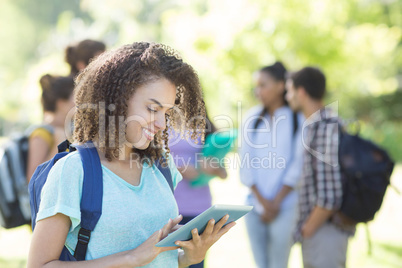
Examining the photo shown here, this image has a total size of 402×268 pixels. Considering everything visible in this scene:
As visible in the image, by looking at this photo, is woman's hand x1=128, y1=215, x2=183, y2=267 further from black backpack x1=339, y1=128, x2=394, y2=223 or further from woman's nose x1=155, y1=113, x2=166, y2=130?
black backpack x1=339, y1=128, x2=394, y2=223

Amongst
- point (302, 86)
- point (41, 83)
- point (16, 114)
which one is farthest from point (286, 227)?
point (16, 114)

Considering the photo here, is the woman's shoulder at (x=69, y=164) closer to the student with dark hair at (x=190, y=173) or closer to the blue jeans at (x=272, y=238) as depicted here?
the student with dark hair at (x=190, y=173)

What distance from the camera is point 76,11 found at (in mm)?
38938

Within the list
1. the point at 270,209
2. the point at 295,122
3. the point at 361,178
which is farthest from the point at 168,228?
the point at 295,122

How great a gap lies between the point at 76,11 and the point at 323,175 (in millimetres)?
38960

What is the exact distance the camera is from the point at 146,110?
64.4 inches

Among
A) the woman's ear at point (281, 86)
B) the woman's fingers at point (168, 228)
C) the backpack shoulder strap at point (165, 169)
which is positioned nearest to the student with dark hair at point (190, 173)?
the woman's ear at point (281, 86)

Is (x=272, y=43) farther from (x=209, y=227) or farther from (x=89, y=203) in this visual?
(x=89, y=203)

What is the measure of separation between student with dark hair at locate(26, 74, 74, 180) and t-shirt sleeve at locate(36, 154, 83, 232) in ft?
5.60

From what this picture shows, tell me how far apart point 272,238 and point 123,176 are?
2.58 metres

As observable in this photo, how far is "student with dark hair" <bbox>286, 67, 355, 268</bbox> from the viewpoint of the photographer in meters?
3.36

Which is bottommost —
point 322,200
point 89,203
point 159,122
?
point 322,200

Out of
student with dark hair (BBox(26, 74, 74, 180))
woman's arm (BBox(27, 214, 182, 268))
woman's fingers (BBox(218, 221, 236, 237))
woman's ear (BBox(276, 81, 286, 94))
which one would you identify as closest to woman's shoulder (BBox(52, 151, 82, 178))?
woman's arm (BBox(27, 214, 182, 268))

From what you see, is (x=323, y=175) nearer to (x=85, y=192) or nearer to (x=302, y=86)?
(x=302, y=86)
